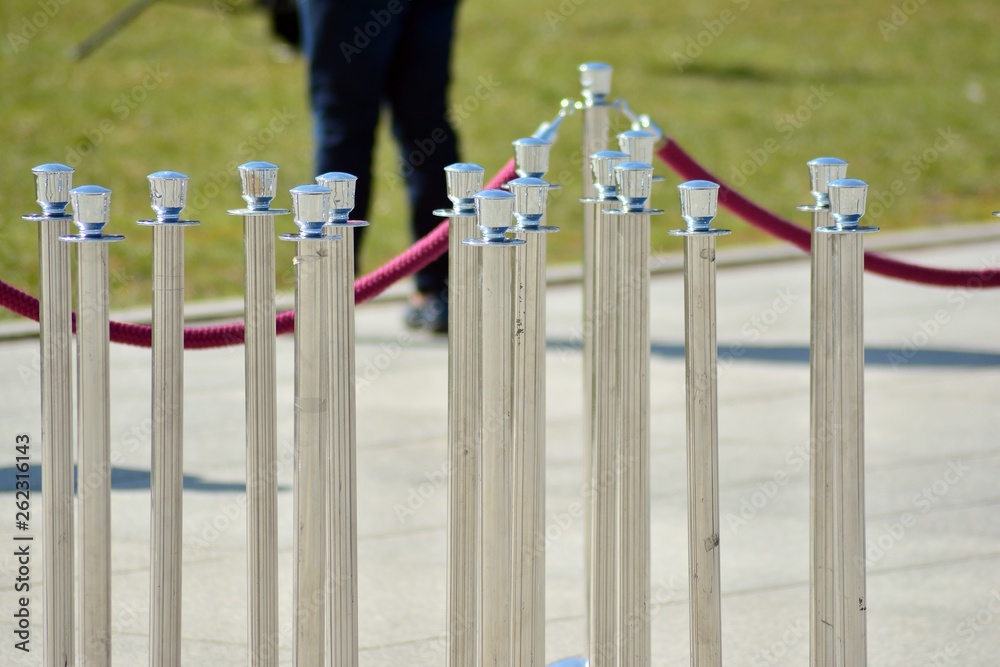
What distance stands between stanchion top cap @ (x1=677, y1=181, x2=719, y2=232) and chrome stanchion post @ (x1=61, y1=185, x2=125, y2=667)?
91 cm

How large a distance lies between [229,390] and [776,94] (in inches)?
341

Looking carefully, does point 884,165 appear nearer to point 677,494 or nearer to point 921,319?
point 921,319

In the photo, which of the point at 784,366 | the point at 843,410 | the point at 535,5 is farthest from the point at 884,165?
the point at 843,410

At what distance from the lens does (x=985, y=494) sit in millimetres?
4035

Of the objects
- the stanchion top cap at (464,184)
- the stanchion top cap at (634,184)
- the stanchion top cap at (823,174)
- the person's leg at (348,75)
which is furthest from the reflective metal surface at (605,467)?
the person's leg at (348,75)

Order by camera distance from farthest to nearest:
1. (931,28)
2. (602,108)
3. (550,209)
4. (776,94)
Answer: (931,28) < (776,94) < (550,209) < (602,108)

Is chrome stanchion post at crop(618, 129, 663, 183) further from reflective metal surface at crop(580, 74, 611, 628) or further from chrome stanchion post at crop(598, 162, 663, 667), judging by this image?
chrome stanchion post at crop(598, 162, 663, 667)

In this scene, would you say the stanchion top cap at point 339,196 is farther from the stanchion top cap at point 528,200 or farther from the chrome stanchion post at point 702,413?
the chrome stanchion post at point 702,413

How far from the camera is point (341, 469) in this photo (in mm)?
2164

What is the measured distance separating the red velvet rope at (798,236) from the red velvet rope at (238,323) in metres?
0.67

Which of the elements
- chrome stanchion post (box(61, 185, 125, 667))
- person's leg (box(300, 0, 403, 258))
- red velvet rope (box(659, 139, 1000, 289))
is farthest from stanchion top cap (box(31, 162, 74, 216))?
person's leg (box(300, 0, 403, 258))

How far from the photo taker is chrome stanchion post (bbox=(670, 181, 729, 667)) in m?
2.20

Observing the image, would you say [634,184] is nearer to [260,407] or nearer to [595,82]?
[260,407]

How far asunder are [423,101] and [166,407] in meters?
3.73
